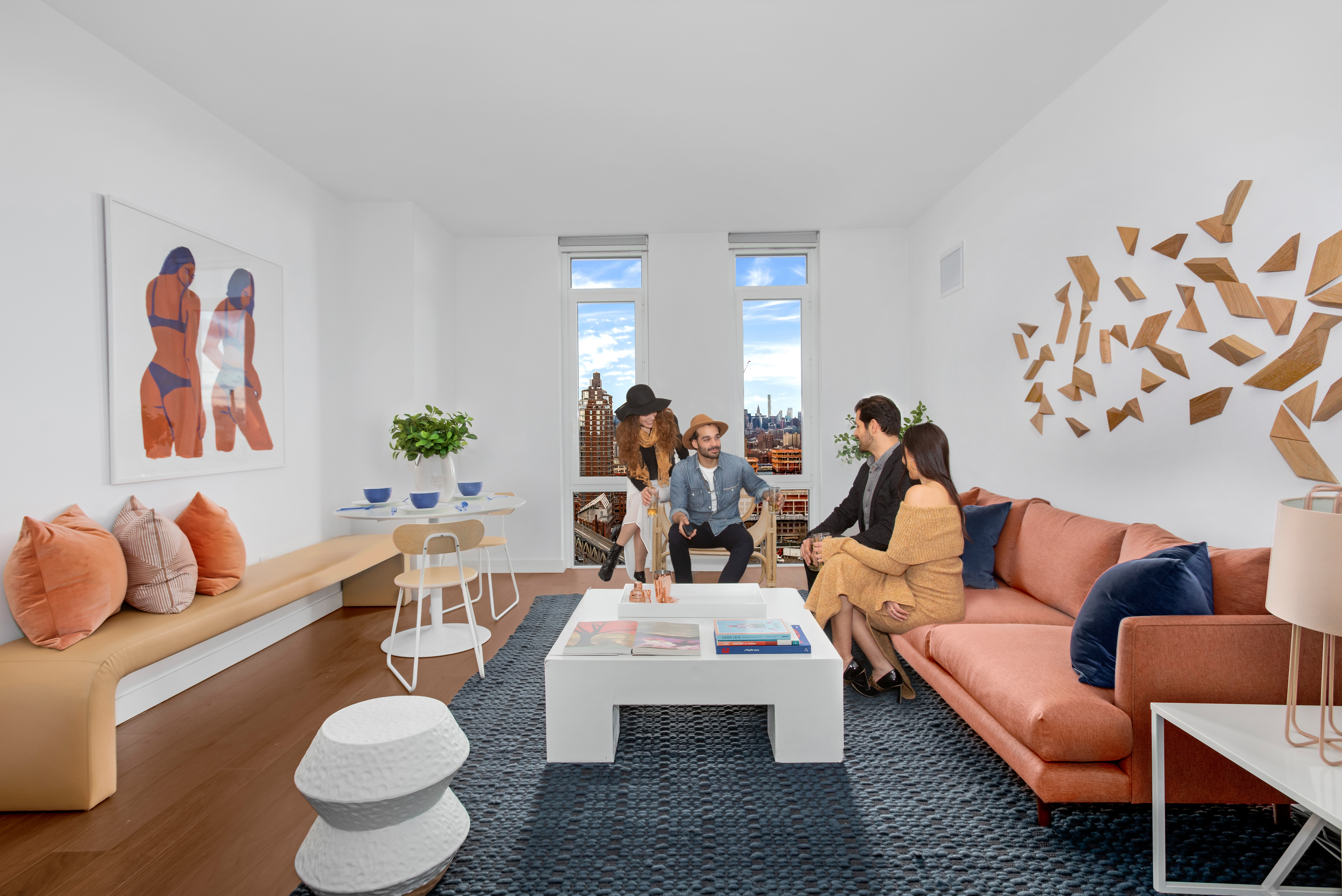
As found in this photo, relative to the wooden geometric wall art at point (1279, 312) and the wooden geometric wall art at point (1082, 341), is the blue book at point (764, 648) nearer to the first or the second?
the wooden geometric wall art at point (1279, 312)

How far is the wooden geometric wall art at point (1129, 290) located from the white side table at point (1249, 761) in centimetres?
169

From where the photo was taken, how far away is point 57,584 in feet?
7.50

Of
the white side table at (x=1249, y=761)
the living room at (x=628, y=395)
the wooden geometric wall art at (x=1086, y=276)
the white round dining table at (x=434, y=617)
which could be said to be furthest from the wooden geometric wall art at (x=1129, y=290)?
the white round dining table at (x=434, y=617)

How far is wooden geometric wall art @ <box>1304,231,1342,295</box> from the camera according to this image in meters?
1.96

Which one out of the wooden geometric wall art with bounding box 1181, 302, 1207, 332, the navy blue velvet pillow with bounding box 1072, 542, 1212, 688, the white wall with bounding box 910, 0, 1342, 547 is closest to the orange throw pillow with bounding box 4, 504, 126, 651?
the navy blue velvet pillow with bounding box 1072, 542, 1212, 688

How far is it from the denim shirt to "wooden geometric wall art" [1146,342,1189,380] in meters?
2.20

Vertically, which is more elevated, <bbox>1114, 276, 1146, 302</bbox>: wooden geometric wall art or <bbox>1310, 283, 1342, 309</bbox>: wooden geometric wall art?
<bbox>1114, 276, 1146, 302</bbox>: wooden geometric wall art

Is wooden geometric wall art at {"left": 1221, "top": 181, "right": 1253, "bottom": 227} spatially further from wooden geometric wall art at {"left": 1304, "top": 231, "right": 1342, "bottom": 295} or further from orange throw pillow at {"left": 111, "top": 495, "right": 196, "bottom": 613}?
orange throw pillow at {"left": 111, "top": 495, "right": 196, "bottom": 613}

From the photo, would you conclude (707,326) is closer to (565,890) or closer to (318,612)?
(318,612)

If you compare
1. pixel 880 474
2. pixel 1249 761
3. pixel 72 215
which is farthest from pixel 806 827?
pixel 72 215

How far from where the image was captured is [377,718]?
1.73m

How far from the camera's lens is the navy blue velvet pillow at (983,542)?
10.4 feet

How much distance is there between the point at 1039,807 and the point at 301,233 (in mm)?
4770

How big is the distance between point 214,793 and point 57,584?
0.91 metres
